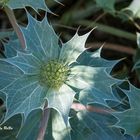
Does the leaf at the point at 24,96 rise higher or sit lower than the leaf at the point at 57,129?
higher

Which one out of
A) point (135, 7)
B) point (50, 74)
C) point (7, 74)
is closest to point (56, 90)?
point (50, 74)

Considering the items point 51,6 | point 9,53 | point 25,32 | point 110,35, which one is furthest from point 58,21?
point 25,32

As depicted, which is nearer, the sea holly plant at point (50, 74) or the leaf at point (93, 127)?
the sea holly plant at point (50, 74)

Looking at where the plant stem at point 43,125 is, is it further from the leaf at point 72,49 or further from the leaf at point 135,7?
the leaf at point 135,7

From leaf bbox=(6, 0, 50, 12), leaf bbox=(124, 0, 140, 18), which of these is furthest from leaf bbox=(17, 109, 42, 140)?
leaf bbox=(124, 0, 140, 18)

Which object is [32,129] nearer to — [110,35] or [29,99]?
[29,99]

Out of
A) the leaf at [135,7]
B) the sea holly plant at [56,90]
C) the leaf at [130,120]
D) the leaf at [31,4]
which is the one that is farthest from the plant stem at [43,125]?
the leaf at [135,7]

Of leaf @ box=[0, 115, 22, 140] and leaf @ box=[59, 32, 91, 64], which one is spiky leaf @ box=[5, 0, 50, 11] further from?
leaf @ box=[0, 115, 22, 140]
